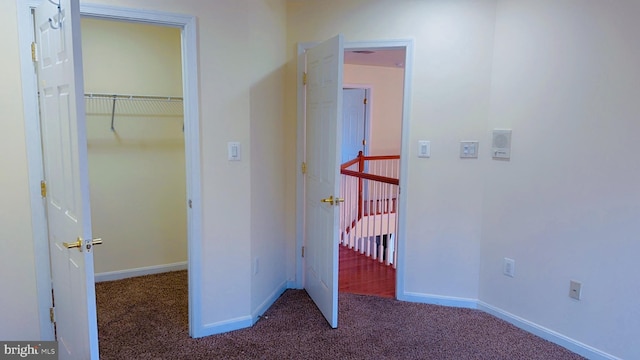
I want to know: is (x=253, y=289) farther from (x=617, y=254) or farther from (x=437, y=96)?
(x=617, y=254)

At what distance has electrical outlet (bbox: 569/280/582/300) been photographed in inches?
102

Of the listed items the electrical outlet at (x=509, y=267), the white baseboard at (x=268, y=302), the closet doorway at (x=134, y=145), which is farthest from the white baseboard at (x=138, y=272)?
the electrical outlet at (x=509, y=267)

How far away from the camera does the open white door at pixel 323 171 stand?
9.02 ft

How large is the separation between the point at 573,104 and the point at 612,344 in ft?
4.88

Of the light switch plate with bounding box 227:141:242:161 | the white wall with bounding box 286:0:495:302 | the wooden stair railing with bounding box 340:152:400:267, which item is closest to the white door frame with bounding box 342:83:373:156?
the wooden stair railing with bounding box 340:152:400:267

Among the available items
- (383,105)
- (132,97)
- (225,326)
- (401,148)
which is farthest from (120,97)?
(383,105)

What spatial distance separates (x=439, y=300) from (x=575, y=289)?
39.6 inches

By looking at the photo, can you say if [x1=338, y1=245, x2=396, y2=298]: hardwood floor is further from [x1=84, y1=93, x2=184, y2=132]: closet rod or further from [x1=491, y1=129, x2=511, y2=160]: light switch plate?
[x1=84, y1=93, x2=184, y2=132]: closet rod

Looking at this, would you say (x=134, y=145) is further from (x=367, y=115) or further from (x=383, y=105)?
(x=383, y=105)

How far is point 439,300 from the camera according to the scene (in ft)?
10.9

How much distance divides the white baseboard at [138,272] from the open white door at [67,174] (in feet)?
5.05

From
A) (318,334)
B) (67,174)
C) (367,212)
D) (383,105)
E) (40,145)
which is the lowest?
(318,334)

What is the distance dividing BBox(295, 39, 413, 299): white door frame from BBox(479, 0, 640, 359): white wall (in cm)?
62

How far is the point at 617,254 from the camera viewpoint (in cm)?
241
